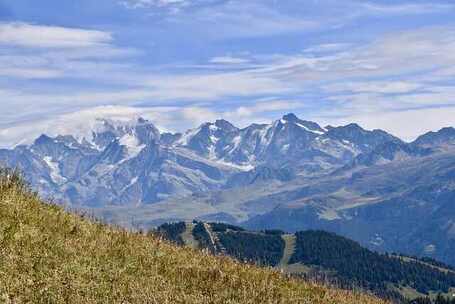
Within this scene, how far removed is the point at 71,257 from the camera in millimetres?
11953

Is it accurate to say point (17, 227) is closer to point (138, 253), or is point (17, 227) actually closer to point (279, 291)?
point (138, 253)

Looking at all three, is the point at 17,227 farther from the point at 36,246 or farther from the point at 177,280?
the point at 177,280

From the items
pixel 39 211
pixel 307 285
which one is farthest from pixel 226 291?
pixel 39 211

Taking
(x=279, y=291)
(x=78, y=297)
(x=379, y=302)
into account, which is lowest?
(x=379, y=302)

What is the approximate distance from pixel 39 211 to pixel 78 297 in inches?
183

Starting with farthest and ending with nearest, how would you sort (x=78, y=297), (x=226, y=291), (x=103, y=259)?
(x=103, y=259) < (x=226, y=291) < (x=78, y=297)

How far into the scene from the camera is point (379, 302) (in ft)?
45.6

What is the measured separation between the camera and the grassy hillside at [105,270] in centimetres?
1038

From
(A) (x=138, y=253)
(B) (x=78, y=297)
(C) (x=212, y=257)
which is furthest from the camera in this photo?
(C) (x=212, y=257)

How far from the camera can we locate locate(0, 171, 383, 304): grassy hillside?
10.4m

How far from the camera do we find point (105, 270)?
1183 cm

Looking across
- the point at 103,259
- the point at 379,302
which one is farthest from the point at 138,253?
the point at 379,302

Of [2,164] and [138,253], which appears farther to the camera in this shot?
[2,164]

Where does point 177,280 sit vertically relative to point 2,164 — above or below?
below
